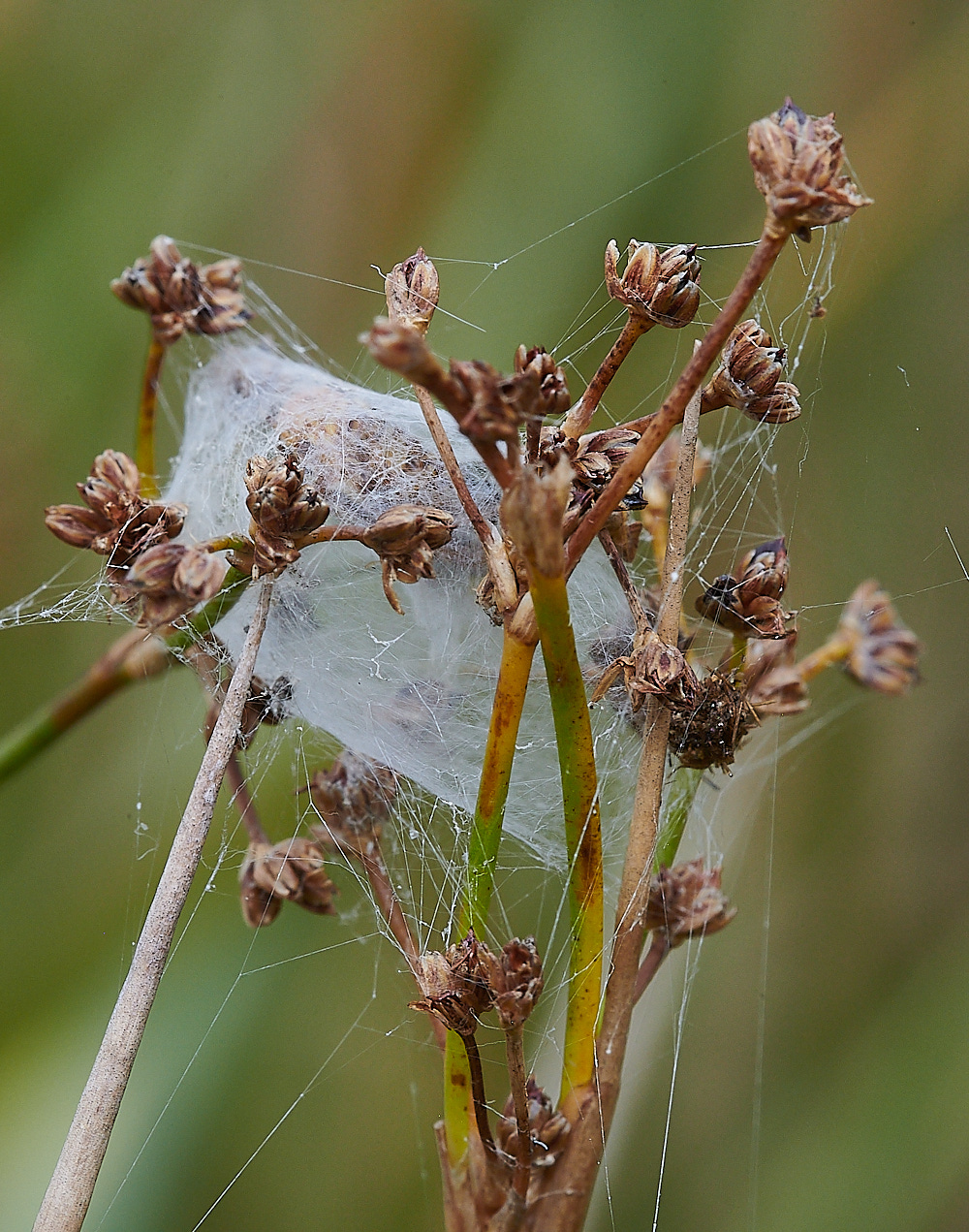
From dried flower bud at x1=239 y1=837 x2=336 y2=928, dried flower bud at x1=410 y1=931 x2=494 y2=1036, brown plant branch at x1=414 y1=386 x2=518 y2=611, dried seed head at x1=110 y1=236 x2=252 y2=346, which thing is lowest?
dried flower bud at x1=410 y1=931 x2=494 y2=1036

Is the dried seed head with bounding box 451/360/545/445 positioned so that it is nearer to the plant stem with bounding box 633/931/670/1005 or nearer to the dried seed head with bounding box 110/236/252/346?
the plant stem with bounding box 633/931/670/1005

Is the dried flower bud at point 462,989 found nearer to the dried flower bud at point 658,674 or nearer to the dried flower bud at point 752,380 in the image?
the dried flower bud at point 658,674

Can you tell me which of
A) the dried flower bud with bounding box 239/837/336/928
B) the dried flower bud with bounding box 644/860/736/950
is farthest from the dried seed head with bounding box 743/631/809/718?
the dried flower bud with bounding box 239/837/336/928

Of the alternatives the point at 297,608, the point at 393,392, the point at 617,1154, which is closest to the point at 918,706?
the point at 617,1154

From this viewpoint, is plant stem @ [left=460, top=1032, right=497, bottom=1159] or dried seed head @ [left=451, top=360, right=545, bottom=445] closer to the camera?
dried seed head @ [left=451, top=360, right=545, bottom=445]

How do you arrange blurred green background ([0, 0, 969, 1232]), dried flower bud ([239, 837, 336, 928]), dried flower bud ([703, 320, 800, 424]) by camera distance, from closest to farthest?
dried flower bud ([703, 320, 800, 424]), dried flower bud ([239, 837, 336, 928]), blurred green background ([0, 0, 969, 1232])

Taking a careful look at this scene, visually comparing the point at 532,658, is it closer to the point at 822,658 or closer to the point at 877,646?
the point at 822,658

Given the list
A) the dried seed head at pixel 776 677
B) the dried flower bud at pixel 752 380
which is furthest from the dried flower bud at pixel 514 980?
the dried flower bud at pixel 752 380
